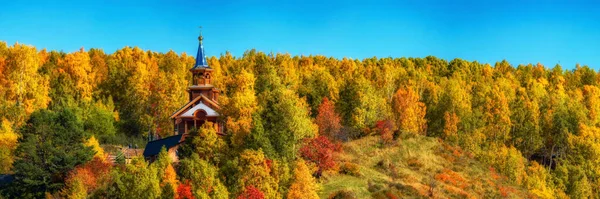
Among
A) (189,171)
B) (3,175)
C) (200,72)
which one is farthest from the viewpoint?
(200,72)

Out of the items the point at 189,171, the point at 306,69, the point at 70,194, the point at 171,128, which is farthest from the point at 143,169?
the point at 306,69

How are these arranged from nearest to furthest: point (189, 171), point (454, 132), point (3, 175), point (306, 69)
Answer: point (189, 171) < point (3, 175) < point (454, 132) < point (306, 69)

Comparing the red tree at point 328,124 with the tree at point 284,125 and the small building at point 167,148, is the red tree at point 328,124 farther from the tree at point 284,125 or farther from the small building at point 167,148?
the small building at point 167,148

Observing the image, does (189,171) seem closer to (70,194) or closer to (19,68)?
(70,194)

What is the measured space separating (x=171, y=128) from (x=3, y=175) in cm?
2614

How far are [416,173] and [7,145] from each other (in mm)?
38364

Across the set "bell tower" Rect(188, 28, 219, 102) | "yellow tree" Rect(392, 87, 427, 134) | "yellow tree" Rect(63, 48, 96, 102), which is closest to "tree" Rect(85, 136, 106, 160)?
"bell tower" Rect(188, 28, 219, 102)

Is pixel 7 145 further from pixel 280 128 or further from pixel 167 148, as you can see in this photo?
pixel 280 128

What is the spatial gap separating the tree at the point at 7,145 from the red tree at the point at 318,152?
80.5ft

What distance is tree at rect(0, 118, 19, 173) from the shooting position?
58.2 metres

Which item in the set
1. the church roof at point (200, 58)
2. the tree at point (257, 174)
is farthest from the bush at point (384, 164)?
the tree at point (257, 174)

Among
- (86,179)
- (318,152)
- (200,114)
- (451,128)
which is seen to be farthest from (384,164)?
(86,179)

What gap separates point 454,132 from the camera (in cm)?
9056

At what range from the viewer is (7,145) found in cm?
6091
